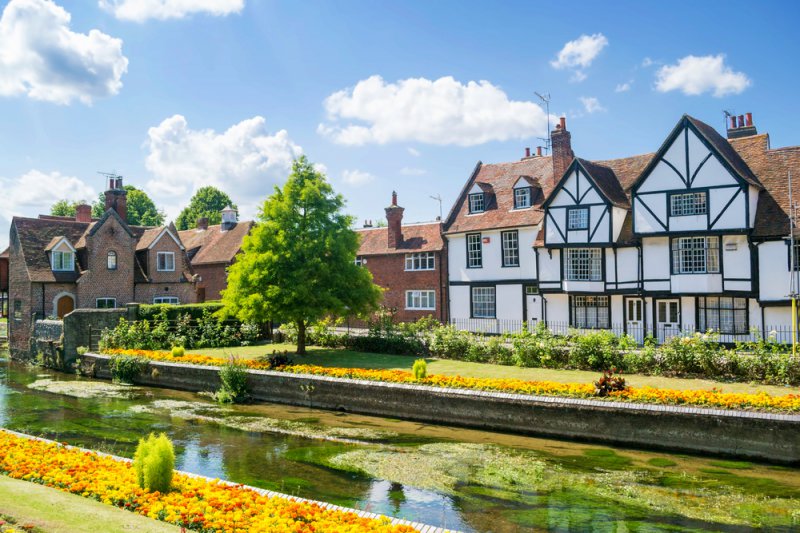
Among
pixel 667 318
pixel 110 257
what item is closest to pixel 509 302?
pixel 667 318

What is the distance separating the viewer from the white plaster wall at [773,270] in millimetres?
26234

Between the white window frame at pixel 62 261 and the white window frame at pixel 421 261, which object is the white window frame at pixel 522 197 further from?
the white window frame at pixel 62 261

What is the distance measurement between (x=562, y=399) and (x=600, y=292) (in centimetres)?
1509

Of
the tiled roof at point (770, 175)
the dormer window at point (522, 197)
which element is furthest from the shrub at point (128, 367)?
the tiled roof at point (770, 175)

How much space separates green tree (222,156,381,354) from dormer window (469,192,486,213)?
462 inches

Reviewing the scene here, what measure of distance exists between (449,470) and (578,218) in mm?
20927

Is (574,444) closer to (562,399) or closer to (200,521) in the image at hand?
(562,399)

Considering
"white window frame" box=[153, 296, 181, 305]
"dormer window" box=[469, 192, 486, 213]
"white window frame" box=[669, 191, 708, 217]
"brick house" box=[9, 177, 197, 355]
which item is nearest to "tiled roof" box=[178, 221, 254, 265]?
"brick house" box=[9, 177, 197, 355]

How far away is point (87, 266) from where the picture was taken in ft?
130

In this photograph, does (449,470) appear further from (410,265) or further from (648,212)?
(410,265)

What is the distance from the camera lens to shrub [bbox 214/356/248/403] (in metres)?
24.3

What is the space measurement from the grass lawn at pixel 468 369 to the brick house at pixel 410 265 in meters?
10.5

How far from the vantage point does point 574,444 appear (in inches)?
678

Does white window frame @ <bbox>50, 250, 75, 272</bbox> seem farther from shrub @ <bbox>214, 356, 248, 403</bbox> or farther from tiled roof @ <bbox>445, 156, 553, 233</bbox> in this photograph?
tiled roof @ <bbox>445, 156, 553, 233</bbox>
